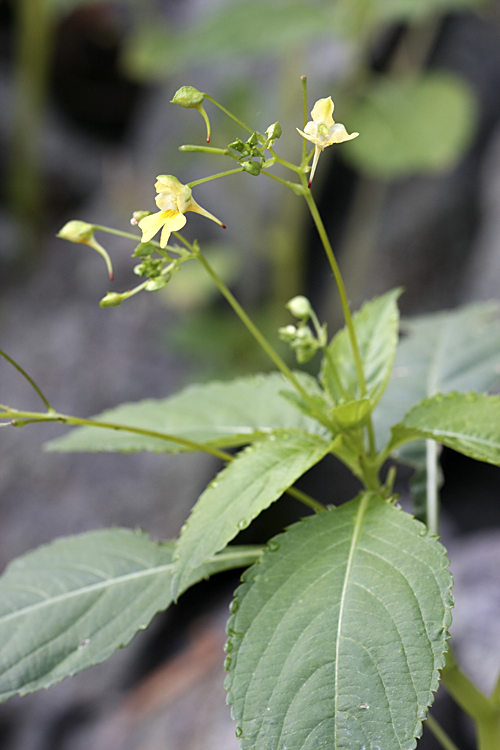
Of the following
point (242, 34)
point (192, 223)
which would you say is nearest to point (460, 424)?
point (242, 34)

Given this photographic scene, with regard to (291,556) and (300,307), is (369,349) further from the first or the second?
(291,556)

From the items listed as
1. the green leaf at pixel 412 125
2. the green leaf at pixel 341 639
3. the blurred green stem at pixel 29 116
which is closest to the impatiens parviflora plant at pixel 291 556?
the green leaf at pixel 341 639

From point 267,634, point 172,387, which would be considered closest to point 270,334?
point 172,387

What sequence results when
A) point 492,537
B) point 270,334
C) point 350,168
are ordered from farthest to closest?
point 350,168
point 270,334
point 492,537

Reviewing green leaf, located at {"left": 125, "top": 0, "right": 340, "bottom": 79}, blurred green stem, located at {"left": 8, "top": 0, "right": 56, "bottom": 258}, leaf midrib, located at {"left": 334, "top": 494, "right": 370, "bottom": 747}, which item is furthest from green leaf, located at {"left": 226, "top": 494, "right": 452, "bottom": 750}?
blurred green stem, located at {"left": 8, "top": 0, "right": 56, "bottom": 258}

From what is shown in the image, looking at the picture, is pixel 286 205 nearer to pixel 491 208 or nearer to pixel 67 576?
pixel 491 208
